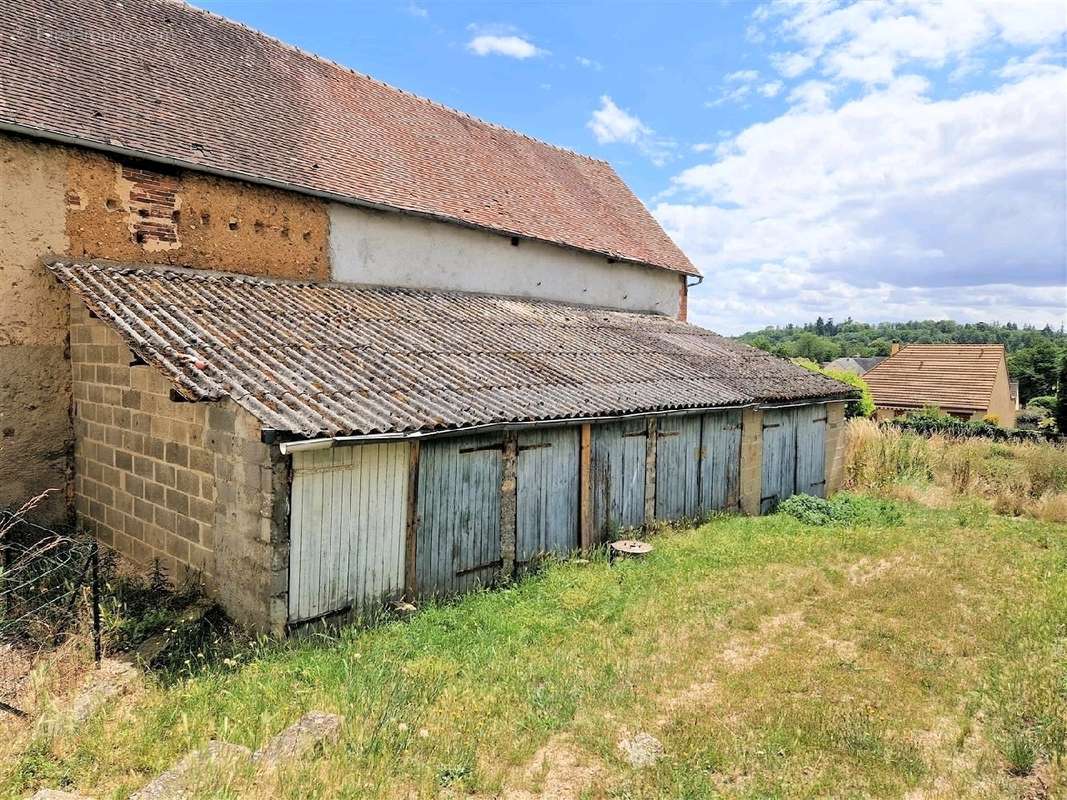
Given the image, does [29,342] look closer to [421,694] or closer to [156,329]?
[156,329]

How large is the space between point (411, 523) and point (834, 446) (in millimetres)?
11406

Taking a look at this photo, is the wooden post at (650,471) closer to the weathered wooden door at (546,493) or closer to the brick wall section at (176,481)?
the weathered wooden door at (546,493)

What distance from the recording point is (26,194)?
8047mm

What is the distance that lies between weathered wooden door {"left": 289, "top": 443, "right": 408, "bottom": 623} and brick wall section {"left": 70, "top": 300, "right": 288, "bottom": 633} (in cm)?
21

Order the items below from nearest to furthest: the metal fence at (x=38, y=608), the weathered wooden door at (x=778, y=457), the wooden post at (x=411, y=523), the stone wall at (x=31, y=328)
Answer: the metal fence at (x=38, y=608) → the wooden post at (x=411, y=523) → the stone wall at (x=31, y=328) → the weathered wooden door at (x=778, y=457)

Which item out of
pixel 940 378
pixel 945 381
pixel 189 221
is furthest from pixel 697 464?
pixel 940 378

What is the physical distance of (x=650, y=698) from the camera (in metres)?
5.52

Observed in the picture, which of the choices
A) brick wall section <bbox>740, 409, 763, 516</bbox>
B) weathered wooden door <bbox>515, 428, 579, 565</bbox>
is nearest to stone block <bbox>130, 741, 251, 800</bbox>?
weathered wooden door <bbox>515, 428, 579, 565</bbox>

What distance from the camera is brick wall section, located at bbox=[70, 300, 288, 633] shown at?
6.21 meters

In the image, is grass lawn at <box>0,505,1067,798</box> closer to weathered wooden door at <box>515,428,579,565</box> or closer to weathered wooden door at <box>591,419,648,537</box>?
weathered wooden door at <box>515,428,579,565</box>

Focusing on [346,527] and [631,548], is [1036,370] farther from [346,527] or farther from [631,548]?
[346,527]

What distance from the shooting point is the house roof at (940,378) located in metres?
26.8

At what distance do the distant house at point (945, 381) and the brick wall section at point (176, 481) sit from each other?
27.1 meters

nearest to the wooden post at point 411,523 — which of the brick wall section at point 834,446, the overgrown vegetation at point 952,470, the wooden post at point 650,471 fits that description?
the wooden post at point 650,471
